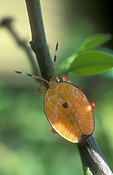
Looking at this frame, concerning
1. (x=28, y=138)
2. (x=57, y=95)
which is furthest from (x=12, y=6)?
(x=57, y=95)

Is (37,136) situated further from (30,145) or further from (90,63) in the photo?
(90,63)

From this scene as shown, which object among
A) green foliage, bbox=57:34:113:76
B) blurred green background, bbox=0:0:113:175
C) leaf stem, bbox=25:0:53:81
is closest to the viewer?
leaf stem, bbox=25:0:53:81

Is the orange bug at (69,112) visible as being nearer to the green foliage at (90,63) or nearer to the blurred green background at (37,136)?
the green foliage at (90,63)

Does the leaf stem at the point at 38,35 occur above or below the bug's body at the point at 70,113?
above

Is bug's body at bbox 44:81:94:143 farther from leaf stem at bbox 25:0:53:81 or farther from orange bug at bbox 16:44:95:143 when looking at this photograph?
leaf stem at bbox 25:0:53:81

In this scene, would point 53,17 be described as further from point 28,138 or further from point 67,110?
point 67,110

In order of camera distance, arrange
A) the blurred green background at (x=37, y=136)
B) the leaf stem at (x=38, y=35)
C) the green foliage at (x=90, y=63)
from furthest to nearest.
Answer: the blurred green background at (x=37, y=136)
the green foliage at (x=90, y=63)
the leaf stem at (x=38, y=35)

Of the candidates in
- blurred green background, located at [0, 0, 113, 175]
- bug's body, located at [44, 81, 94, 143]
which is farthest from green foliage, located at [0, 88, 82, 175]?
bug's body, located at [44, 81, 94, 143]

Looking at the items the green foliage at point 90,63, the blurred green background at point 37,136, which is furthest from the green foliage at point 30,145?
the green foliage at point 90,63
